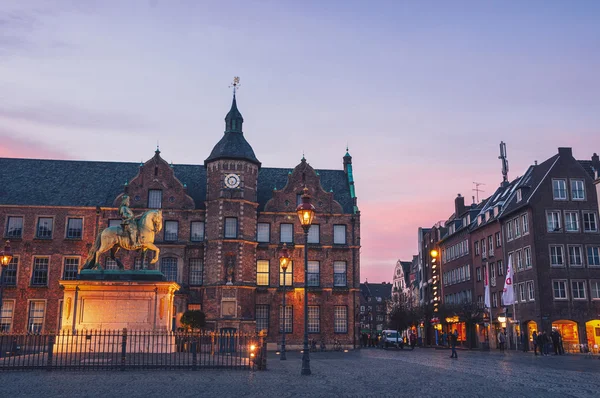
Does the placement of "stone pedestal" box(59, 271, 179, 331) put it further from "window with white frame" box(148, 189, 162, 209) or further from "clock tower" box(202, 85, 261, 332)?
"window with white frame" box(148, 189, 162, 209)

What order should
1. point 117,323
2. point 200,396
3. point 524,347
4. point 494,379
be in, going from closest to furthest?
point 200,396 < point 494,379 < point 117,323 < point 524,347

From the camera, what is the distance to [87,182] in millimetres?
56000

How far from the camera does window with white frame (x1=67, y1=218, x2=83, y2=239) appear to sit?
5247 centimetres

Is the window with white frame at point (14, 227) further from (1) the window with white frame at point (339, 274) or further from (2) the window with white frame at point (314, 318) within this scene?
(1) the window with white frame at point (339, 274)

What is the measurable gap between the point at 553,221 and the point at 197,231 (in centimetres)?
3097

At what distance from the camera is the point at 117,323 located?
26.5m

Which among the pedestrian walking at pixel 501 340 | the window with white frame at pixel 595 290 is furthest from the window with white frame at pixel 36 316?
the window with white frame at pixel 595 290

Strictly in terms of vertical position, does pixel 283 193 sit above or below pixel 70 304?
above

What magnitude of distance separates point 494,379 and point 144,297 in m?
15.4

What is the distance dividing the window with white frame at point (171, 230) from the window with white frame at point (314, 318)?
13684 millimetres

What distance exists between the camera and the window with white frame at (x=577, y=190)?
5200 centimetres

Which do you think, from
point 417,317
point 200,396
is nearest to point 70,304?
point 200,396

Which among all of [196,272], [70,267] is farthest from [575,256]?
[70,267]

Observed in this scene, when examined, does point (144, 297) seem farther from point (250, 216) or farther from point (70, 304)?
point (250, 216)
